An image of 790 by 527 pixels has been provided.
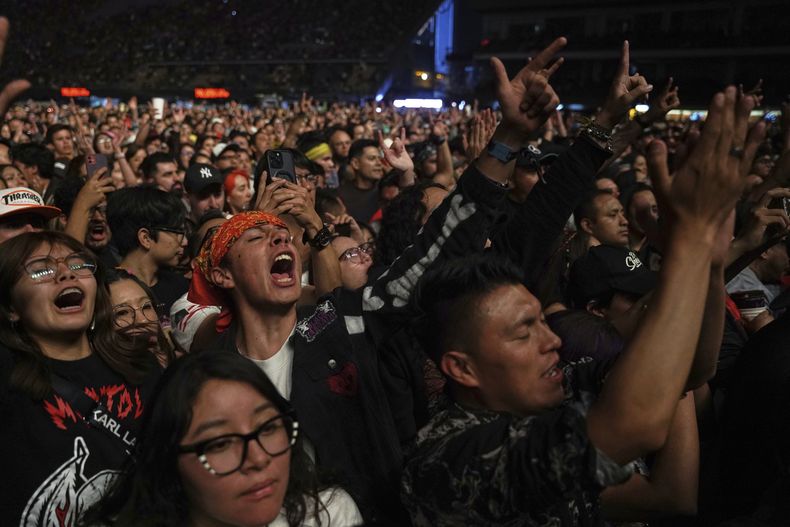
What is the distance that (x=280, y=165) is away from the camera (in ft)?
10.2

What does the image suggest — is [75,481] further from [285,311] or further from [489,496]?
[489,496]

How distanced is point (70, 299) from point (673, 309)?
6.18 feet

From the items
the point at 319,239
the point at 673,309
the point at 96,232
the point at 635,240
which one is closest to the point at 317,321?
the point at 319,239

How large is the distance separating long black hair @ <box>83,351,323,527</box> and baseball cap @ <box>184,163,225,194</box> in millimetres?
4446

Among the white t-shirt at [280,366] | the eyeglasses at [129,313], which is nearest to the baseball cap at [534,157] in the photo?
the white t-shirt at [280,366]

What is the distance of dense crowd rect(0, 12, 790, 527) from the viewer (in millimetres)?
1445

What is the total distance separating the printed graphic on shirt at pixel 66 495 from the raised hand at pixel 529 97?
1.45 metres

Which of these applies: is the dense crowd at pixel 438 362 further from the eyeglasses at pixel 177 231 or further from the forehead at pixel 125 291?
the eyeglasses at pixel 177 231

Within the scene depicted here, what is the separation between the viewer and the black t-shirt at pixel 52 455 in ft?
6.98

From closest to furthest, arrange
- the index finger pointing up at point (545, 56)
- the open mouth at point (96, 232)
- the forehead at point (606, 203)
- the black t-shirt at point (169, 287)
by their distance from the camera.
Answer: the index finger pointing up at point (545, 56)
the black t-shirt at point (169, 287)
the forehead at point (606, 203)
the open mouth at point (96, 232)

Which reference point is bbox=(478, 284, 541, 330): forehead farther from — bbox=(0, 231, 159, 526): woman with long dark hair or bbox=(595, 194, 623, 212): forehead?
bbox=(595, 194, 623, 212): forehead

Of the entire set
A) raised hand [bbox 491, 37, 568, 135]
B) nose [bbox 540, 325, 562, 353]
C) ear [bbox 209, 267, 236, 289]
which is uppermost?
raised hand [bbox 491, 37, 568, 135]

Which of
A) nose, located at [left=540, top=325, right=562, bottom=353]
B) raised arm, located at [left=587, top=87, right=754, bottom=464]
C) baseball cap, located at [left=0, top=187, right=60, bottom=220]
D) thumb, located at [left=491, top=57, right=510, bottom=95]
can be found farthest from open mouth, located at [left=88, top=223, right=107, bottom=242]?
raised arm, located at [left=587, top=87, right=754, bottom=464]

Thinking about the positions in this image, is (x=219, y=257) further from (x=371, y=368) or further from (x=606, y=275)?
(x=606, y=275)
